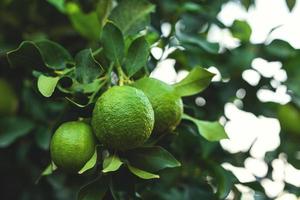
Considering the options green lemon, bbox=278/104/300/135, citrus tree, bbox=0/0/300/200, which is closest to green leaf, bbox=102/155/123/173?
citrus tree, bbox=0/0/300/200

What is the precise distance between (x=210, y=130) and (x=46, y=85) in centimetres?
37

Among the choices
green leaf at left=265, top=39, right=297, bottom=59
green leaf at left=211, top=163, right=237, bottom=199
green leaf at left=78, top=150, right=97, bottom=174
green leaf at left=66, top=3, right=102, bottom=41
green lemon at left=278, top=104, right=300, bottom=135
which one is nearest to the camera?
green leaf at left=78, top=150, right=97, bottom=174

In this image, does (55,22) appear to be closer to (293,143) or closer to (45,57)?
(45,57)

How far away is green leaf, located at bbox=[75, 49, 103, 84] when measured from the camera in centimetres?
94

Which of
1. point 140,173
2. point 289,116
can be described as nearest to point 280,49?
point 289,116

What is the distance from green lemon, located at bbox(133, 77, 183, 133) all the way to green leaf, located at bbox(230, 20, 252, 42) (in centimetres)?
62

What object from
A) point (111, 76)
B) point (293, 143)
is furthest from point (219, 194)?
point (293, 143)

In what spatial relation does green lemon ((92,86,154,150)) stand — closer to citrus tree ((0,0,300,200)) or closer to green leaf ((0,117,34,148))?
citrus tree ((0,0,300,200))

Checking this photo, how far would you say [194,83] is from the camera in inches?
42.0

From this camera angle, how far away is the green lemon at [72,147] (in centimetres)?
91

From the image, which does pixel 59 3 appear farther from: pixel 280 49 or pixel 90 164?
pixel 90 164

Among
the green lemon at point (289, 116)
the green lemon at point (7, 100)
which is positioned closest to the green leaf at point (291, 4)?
the green lemon at point (289, 116)

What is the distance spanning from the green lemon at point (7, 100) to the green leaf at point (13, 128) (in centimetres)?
7

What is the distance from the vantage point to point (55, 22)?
172 centimetres
